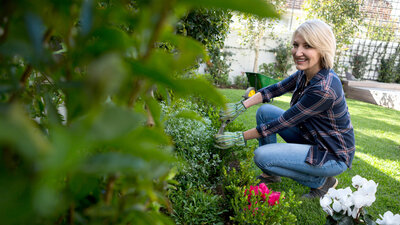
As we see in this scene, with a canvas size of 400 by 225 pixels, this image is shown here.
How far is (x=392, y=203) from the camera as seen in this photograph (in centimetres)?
226

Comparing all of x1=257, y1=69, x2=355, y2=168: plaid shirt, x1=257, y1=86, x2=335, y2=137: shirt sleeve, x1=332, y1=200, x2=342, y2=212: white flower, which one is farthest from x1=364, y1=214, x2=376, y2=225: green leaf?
x1=257, y1=86, x2=335, y2=137: shirt sleeve

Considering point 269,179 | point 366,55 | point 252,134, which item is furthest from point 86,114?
point 366,55

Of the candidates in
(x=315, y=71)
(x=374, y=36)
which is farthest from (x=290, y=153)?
(x=374, y=36)

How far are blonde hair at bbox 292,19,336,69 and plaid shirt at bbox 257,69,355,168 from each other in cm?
11

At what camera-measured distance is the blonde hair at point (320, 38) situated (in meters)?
1.95

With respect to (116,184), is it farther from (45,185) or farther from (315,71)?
(315,71)

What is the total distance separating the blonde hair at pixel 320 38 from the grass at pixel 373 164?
0.83m

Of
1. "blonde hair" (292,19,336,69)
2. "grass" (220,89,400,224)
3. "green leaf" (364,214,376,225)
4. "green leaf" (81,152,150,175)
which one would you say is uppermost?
"green leaf" (81,152,150,175)

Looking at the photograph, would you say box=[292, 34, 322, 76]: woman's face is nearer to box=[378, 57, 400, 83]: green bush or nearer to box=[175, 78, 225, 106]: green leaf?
box=[175, 78, 225, 106]: green leaf

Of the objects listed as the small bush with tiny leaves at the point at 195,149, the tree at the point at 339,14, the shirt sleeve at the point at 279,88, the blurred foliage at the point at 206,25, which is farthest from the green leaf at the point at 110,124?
the tree at the point at 339,14

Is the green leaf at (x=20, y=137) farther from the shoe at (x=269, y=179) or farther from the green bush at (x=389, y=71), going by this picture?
the green bush at (x=389, y=71)

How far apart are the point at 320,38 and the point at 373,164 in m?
1.96

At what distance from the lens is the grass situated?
2027mm

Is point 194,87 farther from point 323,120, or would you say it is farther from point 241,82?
point 241,82
